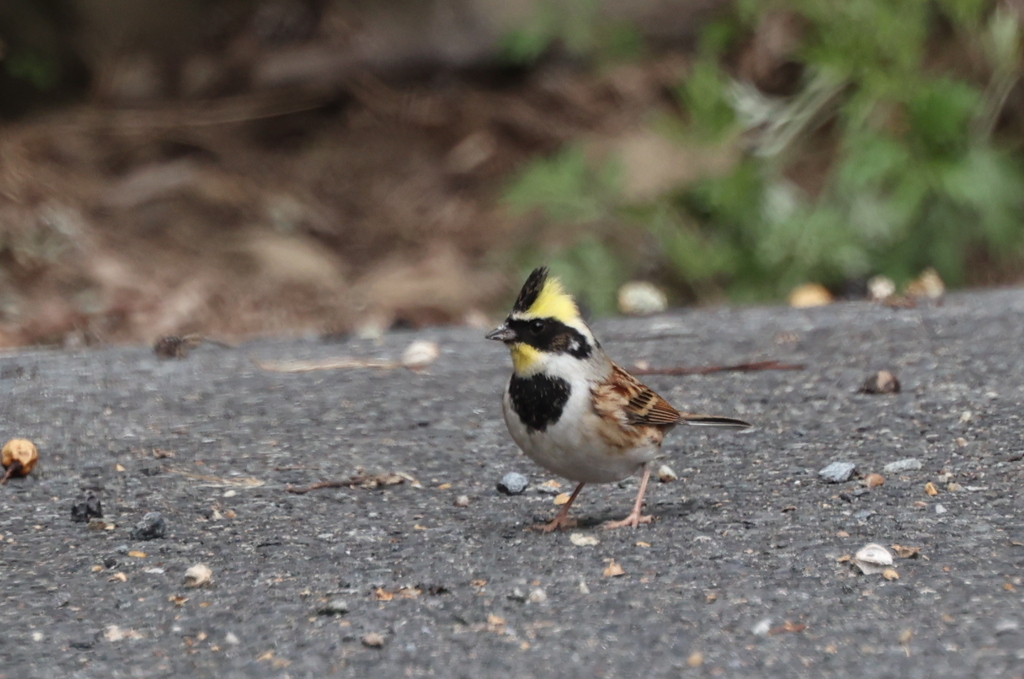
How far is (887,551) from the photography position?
12.8 feet

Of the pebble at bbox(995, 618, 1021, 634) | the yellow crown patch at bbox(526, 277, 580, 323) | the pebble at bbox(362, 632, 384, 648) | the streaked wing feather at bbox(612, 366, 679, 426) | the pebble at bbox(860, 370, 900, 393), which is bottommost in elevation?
the pebble at bbox(362, 632, 384, 648)

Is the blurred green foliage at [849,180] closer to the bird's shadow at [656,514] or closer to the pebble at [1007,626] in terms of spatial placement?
the bird's shadow at [656,514]

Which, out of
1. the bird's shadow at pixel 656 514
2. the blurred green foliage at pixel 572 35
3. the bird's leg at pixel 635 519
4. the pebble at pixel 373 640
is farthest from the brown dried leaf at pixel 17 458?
the blurred green foliage at pixel 572 35

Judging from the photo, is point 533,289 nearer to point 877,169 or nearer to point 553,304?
point 553,304

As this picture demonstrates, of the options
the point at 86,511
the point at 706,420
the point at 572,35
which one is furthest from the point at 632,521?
the point at 572,35

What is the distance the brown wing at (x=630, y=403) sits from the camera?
14.5ft

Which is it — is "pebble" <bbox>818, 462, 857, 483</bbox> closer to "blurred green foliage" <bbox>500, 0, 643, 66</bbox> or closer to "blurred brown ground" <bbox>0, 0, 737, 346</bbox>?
"blurred brown ground" <bbox>0, 0, 737, 346</bbox>

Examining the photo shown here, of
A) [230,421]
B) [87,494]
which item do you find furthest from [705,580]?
[230,421]

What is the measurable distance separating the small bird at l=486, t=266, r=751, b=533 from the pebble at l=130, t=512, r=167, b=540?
1159 millimetres

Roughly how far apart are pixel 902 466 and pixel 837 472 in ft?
0.87

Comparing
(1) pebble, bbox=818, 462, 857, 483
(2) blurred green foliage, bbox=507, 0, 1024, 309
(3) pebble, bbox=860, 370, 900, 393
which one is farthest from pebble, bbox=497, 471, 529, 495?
(2) blurred green foliage, bbox=507, 0, 1024, 309

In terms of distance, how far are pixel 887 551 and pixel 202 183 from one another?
8.00 meters

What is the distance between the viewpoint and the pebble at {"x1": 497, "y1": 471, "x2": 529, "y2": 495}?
16.1 ft

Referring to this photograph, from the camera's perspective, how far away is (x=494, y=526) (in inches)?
175
